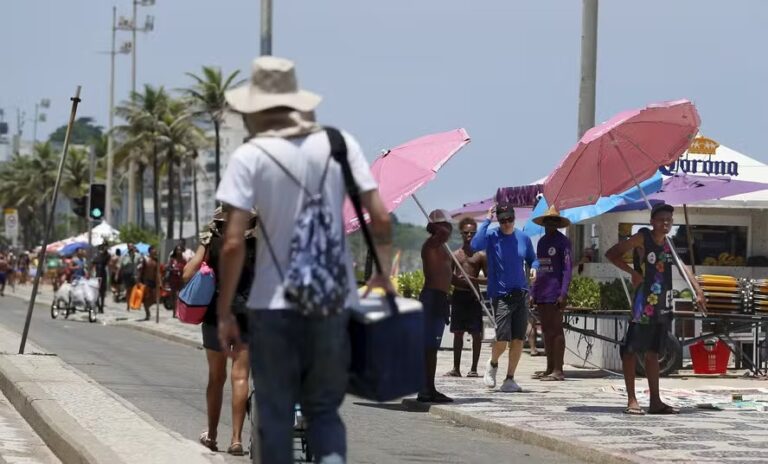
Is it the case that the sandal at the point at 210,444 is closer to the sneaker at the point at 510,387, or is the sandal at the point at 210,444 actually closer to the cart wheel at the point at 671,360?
the sneaker at the point at 510,387

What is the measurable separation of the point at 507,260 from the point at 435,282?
3.68 feet

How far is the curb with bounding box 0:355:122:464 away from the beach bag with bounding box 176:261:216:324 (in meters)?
0.97

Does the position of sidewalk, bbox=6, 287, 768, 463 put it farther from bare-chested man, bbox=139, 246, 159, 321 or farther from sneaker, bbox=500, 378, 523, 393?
bare-chested man, bbox=139, 246, 159, 321

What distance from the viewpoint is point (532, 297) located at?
17.7 m

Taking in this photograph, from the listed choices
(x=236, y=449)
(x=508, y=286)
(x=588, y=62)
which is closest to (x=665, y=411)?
(x=508, y=286)

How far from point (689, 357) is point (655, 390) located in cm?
736

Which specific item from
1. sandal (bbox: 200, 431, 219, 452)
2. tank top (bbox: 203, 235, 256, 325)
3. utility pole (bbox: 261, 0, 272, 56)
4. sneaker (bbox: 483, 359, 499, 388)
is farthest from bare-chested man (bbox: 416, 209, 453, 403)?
utility pole (bbox: 261, 0, 272, 56)

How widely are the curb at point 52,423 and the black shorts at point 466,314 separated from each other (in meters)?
5.71

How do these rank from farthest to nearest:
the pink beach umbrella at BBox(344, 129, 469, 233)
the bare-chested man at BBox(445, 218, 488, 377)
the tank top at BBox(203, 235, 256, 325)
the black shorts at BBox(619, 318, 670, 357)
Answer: the bare-chested man at BBox(445, 218, 488, 377) < the pink beach umbrella at BBox(344, 129, 469, 233) < the black shorts at BBox(619, 318, 670, 357) < the tank top at BBox(203, 235, 256, 325)

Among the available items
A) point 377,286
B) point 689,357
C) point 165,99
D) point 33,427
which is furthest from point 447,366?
A: point 165,99

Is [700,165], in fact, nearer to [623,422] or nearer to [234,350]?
[623,422]

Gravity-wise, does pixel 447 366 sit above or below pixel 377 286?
below

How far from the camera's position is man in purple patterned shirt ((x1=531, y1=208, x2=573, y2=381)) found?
17.3 meters

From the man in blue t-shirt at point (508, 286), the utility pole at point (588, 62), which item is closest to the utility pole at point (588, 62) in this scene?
the utility pole at point (588, 62)
